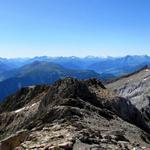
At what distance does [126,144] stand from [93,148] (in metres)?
2.53

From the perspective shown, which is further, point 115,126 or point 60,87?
point 60,87

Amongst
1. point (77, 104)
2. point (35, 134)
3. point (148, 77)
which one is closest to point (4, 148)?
point (35, 134)

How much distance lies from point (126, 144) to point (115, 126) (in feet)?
27.7

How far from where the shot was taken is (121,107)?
40875 millimetres

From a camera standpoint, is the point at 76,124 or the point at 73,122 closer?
the point at 76,124

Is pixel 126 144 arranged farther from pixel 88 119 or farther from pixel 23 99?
pixel 23 99

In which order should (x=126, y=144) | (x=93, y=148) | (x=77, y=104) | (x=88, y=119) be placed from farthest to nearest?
(x=77, y=104), (x=88, y=119), (x=126, y=144), (x=93, y=148)

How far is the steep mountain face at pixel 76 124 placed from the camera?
19.3 m

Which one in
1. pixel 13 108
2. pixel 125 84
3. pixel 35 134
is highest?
pixel 35 134

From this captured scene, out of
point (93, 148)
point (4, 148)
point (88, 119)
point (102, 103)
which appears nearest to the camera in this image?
point (93, 148)

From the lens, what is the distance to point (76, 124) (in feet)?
76.9

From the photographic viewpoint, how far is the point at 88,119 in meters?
26.9

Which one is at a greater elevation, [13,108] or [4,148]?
[4,148]

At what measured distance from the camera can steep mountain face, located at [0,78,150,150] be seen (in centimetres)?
1928
